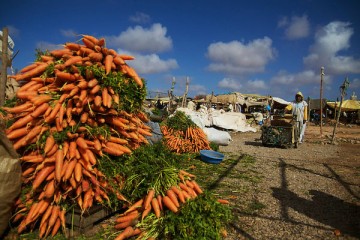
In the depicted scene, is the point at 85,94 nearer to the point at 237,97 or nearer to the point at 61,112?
the point at 61,112

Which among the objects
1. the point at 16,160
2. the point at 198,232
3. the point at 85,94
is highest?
the point at 85,94

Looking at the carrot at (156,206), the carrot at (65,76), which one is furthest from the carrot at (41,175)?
the carrot at (156,206)

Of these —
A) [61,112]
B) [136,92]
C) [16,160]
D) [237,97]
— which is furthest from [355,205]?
[237,97]

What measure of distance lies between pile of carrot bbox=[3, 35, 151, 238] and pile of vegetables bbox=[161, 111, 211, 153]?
4035mm

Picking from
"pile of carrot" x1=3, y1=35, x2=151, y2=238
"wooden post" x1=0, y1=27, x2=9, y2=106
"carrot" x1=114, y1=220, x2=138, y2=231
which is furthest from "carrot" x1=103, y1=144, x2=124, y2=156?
"wooden post" x1=0, y1=27, x2=9, y2=106

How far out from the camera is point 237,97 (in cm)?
2567

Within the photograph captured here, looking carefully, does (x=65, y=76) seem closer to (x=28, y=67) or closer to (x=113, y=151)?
(x=28, y=67)

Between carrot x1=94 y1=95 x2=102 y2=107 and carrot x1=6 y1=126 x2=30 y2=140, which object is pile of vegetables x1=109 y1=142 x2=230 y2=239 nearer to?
carrot x1=94 y1=95 x2=102 y2=107

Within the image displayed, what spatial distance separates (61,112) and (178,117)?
17.3 ft

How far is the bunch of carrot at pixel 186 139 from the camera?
294 inches

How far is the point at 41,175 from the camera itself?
2.81m

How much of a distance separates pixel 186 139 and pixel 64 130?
4981 mm

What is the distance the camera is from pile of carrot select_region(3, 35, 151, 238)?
9.41 ft

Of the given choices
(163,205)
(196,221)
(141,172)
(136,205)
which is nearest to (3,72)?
(141,172)
